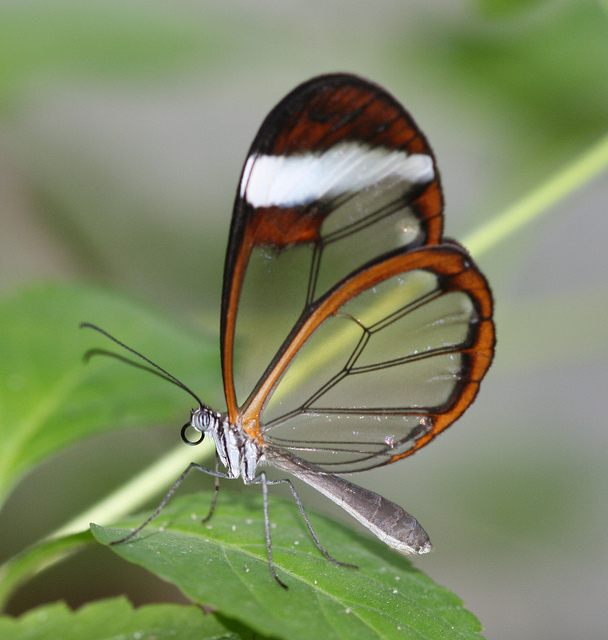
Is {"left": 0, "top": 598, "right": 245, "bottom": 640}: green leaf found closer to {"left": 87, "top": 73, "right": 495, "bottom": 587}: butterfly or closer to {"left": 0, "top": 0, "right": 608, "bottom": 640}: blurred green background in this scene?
{"left": 87, "top": 73, "right": 495, "bottom": 587}: butterfly

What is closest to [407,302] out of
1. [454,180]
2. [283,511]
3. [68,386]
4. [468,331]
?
[468,331]

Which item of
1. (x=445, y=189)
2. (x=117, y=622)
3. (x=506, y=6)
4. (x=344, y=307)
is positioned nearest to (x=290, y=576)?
(x=117, y=622)

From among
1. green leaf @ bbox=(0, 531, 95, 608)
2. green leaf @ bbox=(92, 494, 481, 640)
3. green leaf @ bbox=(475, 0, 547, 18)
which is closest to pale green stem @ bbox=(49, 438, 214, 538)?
green leaf @ bbox=(92, 494, 481, 640)

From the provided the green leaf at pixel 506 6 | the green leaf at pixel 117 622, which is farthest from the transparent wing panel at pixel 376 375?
the green leaf at pixel 506 6

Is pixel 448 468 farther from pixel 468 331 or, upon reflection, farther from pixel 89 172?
pixel 89 172

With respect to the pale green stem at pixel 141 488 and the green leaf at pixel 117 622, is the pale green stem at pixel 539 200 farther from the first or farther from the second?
the green leaf at pixel 117 622

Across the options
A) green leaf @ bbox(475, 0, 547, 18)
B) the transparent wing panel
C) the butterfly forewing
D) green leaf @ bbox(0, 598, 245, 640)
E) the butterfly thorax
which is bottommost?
green leaf @ bbox(0, 598, 245, 640)
